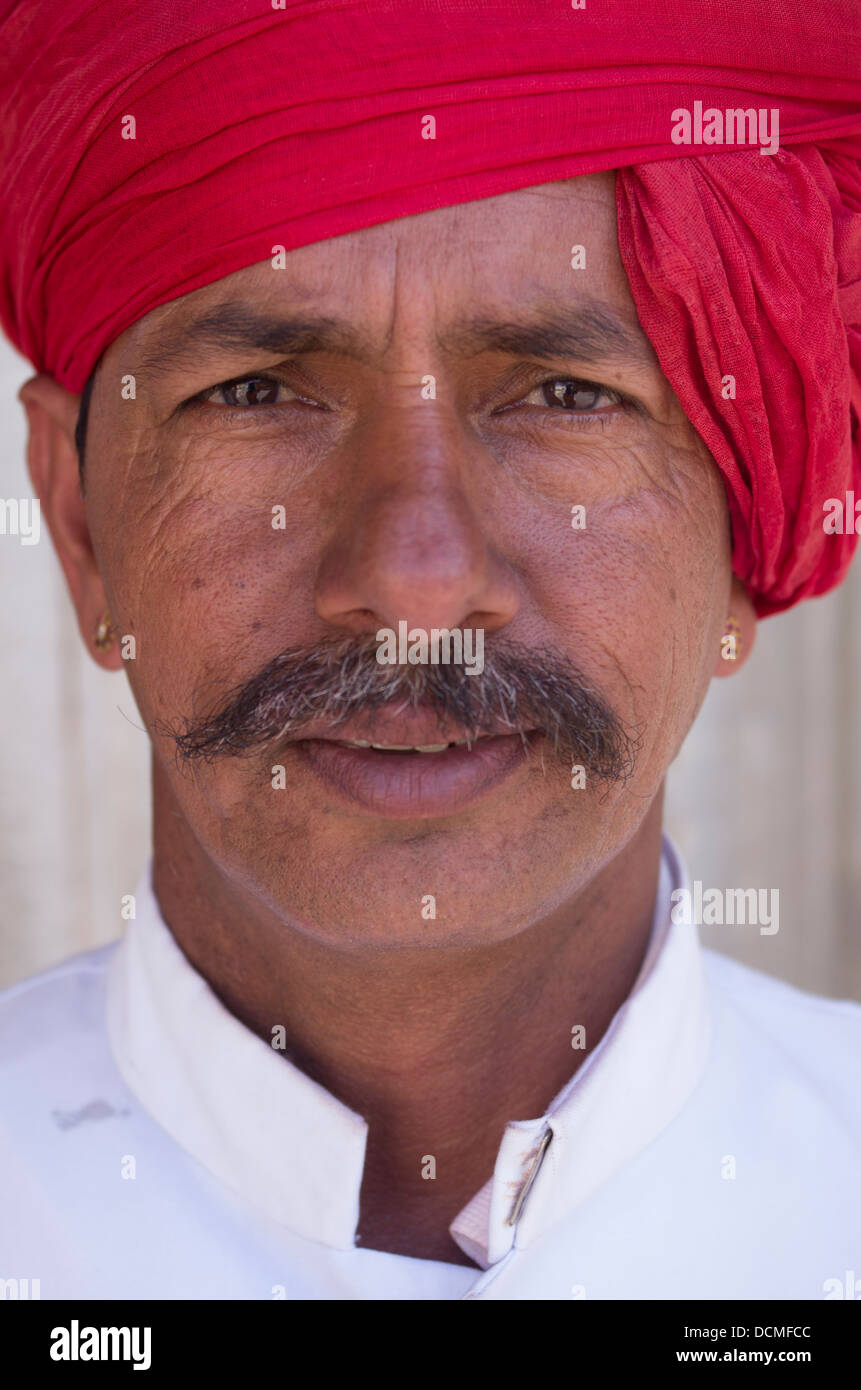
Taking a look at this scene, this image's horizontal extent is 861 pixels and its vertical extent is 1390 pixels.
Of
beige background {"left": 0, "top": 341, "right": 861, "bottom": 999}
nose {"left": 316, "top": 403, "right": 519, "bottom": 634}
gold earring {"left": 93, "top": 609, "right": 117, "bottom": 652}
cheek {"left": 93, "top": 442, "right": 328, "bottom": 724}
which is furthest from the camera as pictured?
beige background {"left": 0, "top": 341, "right": 861, "bottom": 999}

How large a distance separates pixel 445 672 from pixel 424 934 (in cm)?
29

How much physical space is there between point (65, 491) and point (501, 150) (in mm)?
802

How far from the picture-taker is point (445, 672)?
156cm

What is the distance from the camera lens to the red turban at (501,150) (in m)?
1.56

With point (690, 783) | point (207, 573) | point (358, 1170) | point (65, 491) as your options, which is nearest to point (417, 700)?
point (207, 573)

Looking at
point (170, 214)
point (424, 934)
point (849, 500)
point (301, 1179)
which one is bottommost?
point (301, 1179)

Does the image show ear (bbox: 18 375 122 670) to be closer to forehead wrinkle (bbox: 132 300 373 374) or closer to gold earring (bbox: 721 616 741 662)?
forehead wrinkle (bbox: 132 300 373 374)

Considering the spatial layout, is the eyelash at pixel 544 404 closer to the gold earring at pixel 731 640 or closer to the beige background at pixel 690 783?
the gold earring at pixel 731 640

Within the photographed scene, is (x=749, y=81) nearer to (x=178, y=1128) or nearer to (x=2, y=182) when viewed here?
(x=2, y=182)

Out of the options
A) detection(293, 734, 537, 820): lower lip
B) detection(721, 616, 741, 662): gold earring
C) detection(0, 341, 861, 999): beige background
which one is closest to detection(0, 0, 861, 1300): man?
detection(293, 734, 537, 820): lower lip

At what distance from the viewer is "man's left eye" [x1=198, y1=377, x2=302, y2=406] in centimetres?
168

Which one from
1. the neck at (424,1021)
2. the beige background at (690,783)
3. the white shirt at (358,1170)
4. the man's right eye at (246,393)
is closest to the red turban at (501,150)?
the man's right eye at (246,393)

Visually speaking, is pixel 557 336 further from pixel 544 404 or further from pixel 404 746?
pixel 404 746
